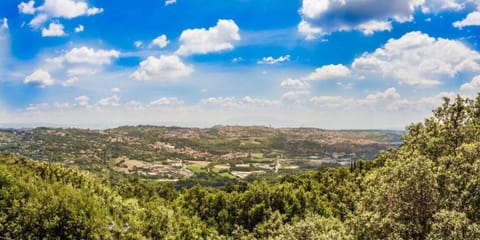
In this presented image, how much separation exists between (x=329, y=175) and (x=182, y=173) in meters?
124

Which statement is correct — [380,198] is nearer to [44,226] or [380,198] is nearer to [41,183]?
[44,226]

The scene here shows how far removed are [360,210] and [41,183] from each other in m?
30.8

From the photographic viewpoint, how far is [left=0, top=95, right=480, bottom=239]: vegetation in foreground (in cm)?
1923

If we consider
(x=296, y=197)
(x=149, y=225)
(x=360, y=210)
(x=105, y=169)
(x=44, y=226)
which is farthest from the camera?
(x=105, y=169)

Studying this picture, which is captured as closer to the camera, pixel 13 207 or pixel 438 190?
pixel 438 190

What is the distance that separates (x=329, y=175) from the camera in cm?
6091

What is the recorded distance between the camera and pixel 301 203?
47.1m

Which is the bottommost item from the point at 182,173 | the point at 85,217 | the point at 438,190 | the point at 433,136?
the point at 182,173

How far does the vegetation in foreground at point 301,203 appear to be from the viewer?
19.2 m

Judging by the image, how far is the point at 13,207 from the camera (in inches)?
1305

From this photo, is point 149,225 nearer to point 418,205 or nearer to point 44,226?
point 44,226

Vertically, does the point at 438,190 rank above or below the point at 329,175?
above

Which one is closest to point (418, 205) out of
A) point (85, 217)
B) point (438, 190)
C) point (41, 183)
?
point (438, 190)

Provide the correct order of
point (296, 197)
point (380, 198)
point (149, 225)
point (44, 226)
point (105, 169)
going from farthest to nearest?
1. point (105, 169)
2. point (296, 197)
3. point (149, 225)
4. point (44, 226)
5. point (380, 198)
